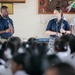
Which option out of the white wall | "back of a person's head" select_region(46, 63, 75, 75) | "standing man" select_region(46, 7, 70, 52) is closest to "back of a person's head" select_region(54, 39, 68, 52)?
"back of a person's head" select_region(46, 63, 75, 75)

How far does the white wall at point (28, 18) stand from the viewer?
15.3 ft

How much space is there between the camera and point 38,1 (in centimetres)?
466

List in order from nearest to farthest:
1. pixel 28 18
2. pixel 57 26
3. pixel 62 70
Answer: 1. pixel 62 70
2. pixel 57 26
3. pixel 28 18

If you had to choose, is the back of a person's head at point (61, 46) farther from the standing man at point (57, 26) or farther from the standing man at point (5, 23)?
the standing man at point (5, 23)

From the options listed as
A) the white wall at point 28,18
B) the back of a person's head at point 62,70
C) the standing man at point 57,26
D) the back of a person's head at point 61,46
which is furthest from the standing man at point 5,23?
the back of a person's head at point 62,70

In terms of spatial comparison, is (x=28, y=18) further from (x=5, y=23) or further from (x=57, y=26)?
(x=57, y=26)

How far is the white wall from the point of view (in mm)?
4660

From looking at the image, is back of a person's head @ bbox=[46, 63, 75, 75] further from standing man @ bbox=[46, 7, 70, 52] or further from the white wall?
the white wall

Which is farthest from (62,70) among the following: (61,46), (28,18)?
(28,18)

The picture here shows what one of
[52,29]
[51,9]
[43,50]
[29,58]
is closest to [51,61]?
[29,58]

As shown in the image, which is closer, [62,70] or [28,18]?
[62,70]

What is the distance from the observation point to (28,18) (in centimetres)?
470

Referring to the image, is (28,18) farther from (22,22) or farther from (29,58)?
(29,58)

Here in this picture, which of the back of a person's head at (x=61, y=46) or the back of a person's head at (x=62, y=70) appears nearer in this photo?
the back of a person's head at (x=62, y=70)
